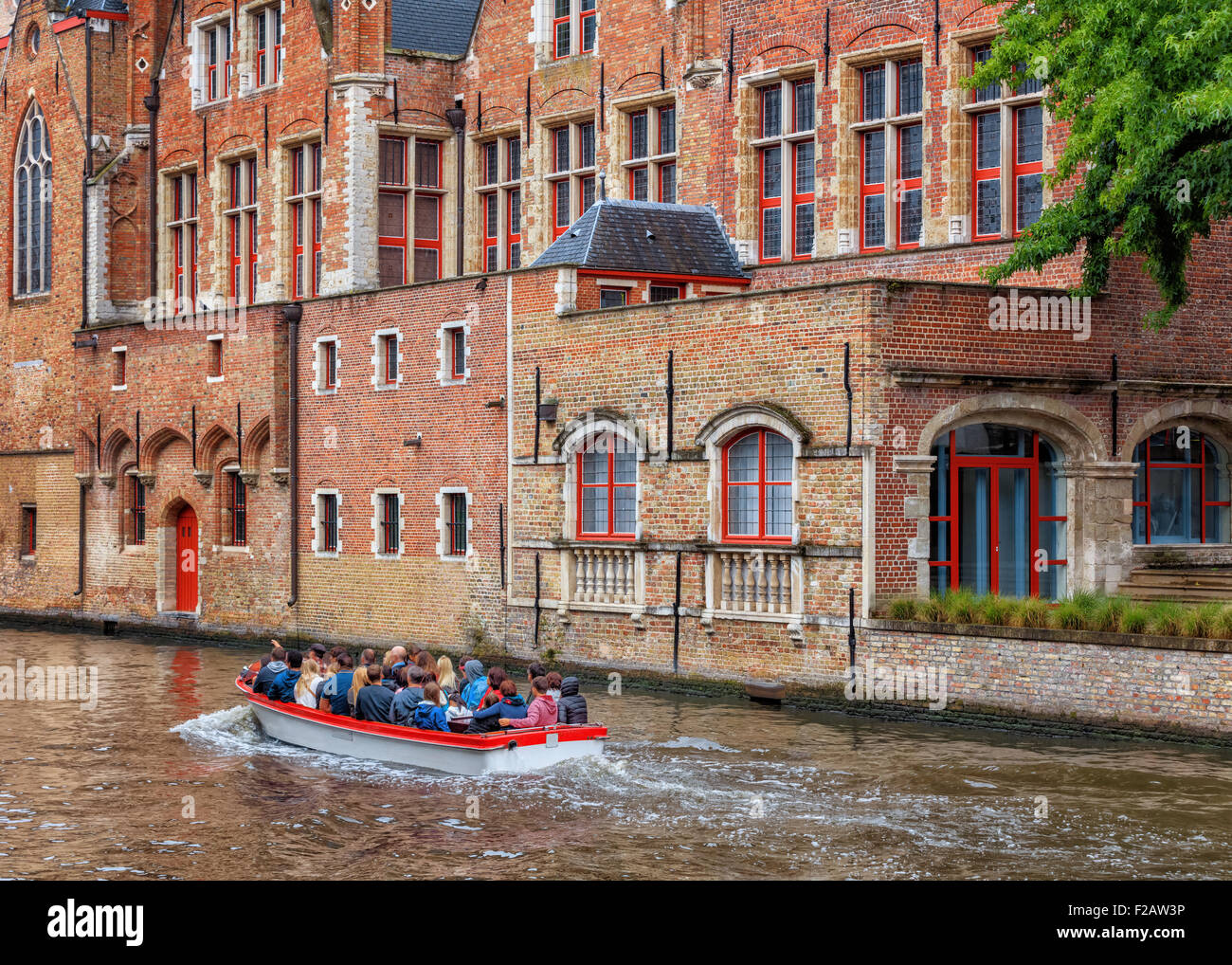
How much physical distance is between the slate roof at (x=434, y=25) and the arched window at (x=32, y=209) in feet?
35.1

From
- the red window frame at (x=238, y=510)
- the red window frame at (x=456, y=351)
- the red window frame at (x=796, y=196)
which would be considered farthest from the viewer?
the red window frame at (x=238, y=510)

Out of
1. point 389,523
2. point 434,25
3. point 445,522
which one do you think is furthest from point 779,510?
point 434,25

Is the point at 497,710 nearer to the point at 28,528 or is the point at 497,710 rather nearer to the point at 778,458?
the point at 778,458

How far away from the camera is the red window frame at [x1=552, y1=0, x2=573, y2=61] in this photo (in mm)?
31031

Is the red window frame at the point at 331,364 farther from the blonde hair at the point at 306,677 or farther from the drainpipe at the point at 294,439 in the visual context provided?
the blonde hair at the point at 306,677

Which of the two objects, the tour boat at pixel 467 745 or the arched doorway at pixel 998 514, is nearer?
the tour boat at pixel 467 745

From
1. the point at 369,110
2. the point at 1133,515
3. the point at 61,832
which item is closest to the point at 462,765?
the point at 61,832

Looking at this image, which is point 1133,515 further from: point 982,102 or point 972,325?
point 982,102

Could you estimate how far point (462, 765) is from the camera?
17.2 m

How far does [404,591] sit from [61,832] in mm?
14275

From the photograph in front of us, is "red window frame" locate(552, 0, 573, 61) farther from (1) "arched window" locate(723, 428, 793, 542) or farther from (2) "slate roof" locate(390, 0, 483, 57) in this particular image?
(1) "arched window" locate(723, 428, 793, 542)

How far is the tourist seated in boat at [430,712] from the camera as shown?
1756cm

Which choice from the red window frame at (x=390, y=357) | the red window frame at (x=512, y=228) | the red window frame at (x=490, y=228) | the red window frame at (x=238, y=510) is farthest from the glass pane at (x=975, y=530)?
the red window frame at (x=238, y=510)

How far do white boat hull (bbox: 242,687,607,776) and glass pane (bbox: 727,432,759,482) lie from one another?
21.3ft
